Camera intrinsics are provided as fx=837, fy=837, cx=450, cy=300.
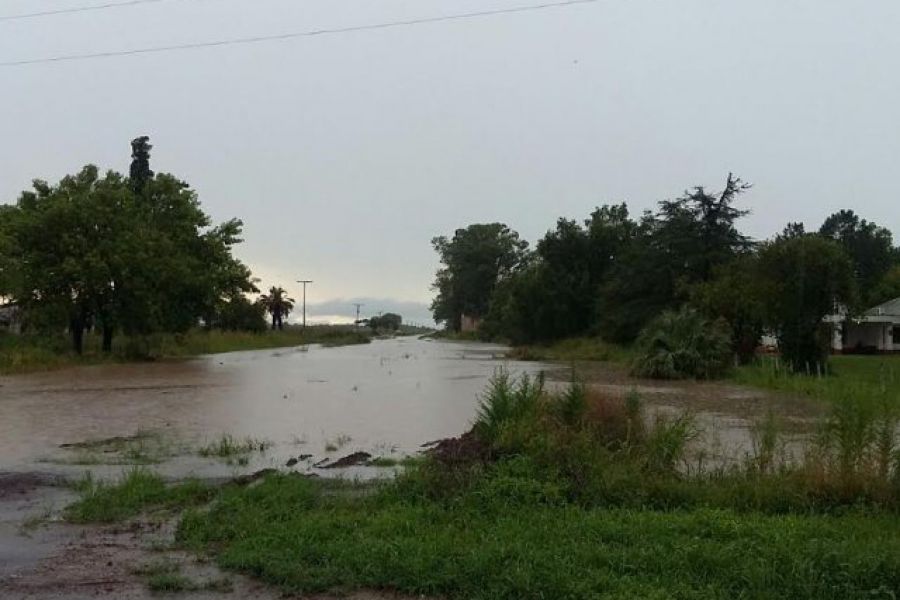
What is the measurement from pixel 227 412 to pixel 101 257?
78.2 ft

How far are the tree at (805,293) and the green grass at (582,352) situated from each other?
17951 millimetres

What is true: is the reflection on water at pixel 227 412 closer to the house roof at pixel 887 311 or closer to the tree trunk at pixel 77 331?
the tree trunk at pixel 77 331

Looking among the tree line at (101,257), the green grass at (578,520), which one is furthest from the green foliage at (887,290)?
the green grass at (578,520)

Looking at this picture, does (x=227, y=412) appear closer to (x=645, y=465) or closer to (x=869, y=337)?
(x=645, y=465)

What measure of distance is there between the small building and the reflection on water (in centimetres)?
3067

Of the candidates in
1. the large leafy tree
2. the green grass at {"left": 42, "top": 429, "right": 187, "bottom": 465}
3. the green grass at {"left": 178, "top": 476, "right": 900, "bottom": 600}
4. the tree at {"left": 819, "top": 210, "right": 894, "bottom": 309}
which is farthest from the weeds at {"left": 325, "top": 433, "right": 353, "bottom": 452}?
the tree at {"left": 819, "top": 210, "right": 894, "bottom": 309}

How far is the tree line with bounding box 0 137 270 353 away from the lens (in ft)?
128

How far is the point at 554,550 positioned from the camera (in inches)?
232

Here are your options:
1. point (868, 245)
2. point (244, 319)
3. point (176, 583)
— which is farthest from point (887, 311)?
point (244, 319)

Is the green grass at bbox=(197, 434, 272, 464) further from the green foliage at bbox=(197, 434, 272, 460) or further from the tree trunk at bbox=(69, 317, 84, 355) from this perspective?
the tree trunk at bbox=(69, 317, 84, 355)

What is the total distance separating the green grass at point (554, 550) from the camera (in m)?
5.30

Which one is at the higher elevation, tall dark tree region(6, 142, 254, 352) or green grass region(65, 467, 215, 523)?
tall dark tree region(6, 142, 254, 352)

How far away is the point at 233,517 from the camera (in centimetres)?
756

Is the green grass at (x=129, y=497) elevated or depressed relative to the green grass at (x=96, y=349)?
depressed
